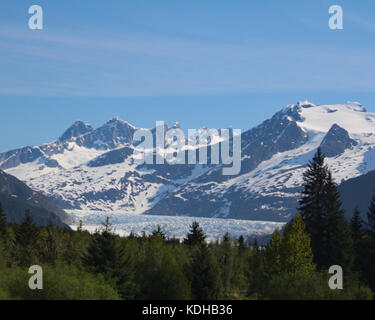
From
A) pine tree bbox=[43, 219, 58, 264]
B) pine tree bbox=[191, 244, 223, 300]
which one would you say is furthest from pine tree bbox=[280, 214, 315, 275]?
pine tree bbox=[43, 219, 58, 264]

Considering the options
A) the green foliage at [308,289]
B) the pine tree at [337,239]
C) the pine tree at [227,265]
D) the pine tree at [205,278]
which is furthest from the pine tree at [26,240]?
the pine tree at [337,239]

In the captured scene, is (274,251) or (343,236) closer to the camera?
(343,236)

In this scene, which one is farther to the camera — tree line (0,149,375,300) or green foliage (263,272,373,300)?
green foliage (263,272,373,300)

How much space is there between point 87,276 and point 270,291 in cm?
2247

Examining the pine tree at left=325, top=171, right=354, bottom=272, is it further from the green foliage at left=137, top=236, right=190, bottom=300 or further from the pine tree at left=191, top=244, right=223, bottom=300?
the green foliage at left=137, top=236, right=190, bottom=300

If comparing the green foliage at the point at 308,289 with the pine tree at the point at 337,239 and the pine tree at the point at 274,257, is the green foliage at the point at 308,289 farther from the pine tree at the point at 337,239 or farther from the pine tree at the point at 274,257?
the pine tree at the point at 274,257

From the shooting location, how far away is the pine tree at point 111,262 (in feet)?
262

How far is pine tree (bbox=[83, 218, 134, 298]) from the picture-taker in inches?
3142

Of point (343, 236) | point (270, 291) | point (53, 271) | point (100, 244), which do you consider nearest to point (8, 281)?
point (53, 271)

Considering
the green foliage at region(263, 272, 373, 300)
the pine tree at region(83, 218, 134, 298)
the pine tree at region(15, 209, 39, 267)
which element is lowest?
the green foliage at region(263, 272, 373, 300)

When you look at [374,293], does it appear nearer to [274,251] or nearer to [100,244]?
[274,251]

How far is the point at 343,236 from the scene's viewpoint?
84.8 meters

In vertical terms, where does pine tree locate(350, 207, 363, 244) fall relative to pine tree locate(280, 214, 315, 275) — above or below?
above
